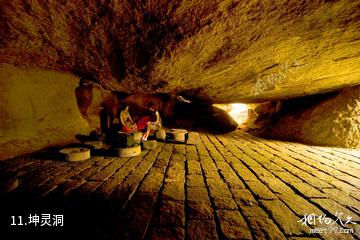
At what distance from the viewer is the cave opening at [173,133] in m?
2.37

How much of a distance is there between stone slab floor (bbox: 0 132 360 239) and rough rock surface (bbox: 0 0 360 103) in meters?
2.59

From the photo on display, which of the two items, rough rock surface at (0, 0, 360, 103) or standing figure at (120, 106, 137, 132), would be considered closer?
rough rock surface at (0, 0, 360, 103)

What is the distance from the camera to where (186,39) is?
12.1 ft

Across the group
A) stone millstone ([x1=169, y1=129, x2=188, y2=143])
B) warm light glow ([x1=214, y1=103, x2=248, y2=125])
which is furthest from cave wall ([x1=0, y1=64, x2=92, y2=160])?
warm light glow ([x1=214, y1=103, x2=248, y2=125])

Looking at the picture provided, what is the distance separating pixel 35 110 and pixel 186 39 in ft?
15.1

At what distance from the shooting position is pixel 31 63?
16.3 ft

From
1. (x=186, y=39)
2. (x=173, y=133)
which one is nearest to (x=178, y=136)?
(x=173, y=133)

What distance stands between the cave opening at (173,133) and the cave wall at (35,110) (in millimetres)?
29

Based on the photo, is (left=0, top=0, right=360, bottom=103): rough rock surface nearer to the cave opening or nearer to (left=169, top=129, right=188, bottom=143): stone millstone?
the cave opening

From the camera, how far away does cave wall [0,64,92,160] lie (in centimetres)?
459

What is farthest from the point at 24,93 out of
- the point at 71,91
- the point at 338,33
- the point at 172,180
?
the point at 338,33

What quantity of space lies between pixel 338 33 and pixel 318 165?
3066 mm

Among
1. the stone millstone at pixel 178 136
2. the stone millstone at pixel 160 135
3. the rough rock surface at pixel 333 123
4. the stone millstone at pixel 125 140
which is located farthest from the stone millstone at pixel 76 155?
the rough rock surface at pixel 333 123

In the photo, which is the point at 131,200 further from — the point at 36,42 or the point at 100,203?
the point at 36,42
